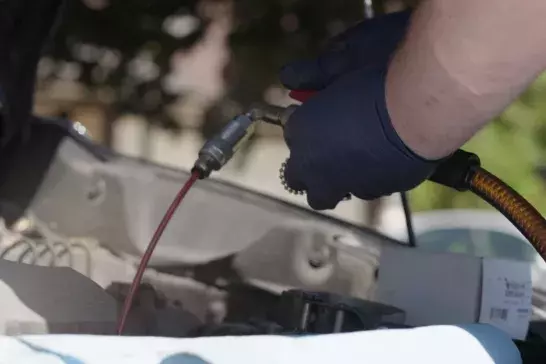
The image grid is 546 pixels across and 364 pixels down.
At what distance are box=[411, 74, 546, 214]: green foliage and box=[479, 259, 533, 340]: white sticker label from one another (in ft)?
5.19

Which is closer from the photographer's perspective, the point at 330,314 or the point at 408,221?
the point at 330,314

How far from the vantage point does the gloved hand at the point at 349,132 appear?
62 centimetres

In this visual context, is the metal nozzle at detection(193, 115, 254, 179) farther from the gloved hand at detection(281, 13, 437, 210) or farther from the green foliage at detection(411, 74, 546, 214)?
the green foliage at detection(411, 74, 546, 214)

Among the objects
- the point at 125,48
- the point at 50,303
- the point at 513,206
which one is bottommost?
the point at 50,303

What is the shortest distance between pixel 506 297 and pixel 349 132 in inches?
10.1

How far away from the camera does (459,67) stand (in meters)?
0.54

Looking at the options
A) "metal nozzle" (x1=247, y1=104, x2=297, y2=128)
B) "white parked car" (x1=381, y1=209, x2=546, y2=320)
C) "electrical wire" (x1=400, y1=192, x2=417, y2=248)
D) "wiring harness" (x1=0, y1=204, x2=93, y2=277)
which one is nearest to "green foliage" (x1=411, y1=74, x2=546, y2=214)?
"white parked car" (x1=381, y1=209, x2=546, y2=320)

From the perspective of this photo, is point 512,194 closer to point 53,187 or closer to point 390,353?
point 390,353

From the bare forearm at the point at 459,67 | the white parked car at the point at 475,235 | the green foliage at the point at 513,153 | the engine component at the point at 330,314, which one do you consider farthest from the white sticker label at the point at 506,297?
the green foliage at the point at 513,153

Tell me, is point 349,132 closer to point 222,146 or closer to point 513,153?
point 222,146

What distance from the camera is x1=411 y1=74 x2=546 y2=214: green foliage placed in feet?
7.80

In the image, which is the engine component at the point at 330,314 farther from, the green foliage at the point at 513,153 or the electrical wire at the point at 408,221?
the green foliage at the point at 513,153

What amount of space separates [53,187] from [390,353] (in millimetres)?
654

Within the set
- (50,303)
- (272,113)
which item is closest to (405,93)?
(272,113)
